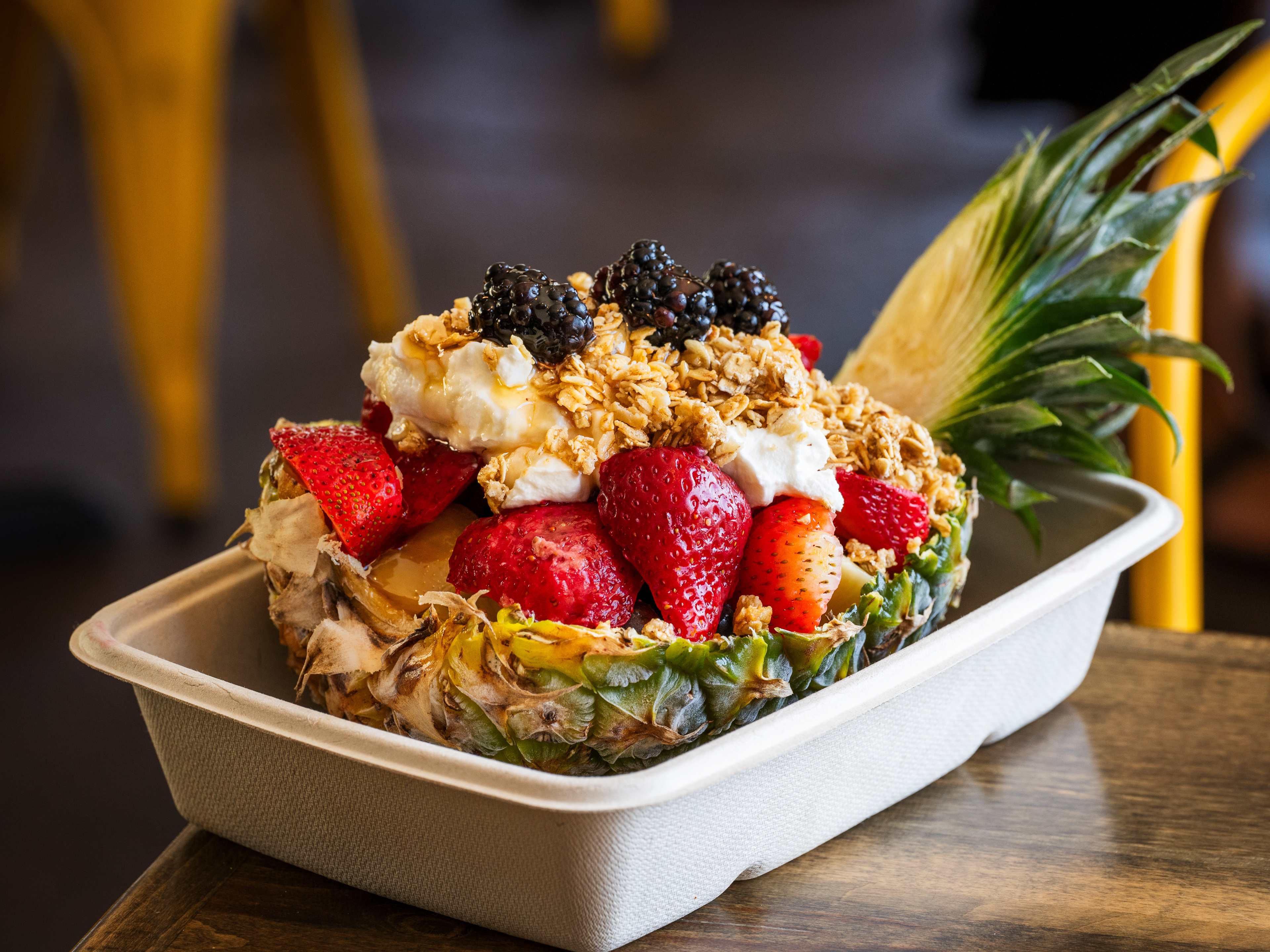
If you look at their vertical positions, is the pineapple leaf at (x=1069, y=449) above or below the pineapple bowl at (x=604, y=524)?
below

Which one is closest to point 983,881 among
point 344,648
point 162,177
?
point 344,648

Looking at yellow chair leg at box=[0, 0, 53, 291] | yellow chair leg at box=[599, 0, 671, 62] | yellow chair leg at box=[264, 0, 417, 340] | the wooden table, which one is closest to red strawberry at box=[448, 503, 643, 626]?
the wooden table

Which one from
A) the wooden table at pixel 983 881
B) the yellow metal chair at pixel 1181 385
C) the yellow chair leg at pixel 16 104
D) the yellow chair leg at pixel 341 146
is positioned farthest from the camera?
the yellow chair leg at pixel 16 104

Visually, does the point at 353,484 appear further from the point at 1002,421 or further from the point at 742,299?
the point at 1002,421

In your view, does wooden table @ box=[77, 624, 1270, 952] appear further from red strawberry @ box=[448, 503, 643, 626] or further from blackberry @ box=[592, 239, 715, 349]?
blackberry @ box=[592, 239, 715, 349]

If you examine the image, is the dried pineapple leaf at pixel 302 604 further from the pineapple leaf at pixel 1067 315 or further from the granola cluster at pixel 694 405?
the pineapple leaf at pixel 1067 315

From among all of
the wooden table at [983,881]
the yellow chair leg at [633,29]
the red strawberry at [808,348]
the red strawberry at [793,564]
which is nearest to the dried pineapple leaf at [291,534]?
the wooden table at [983,881]
